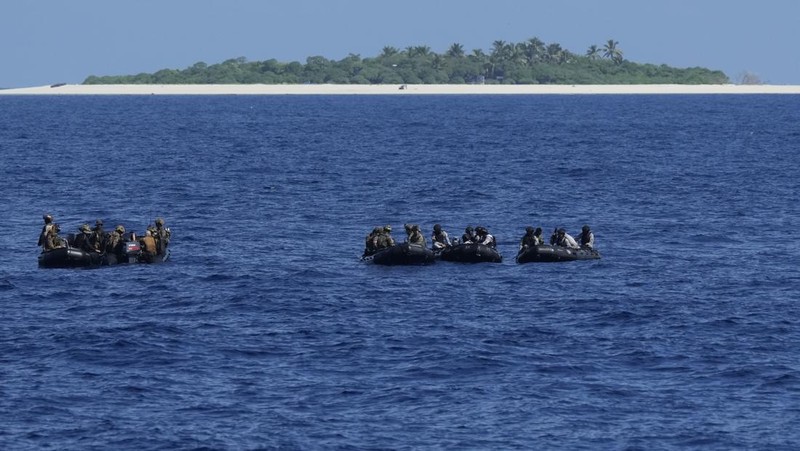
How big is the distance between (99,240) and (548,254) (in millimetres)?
15860

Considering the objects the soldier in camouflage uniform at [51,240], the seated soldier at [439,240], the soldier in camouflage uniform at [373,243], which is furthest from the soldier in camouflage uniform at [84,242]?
the seated soldier at [439,240]

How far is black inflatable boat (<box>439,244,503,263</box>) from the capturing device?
50875 mm

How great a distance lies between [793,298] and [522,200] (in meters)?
32.8

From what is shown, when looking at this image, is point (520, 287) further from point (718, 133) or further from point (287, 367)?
point (718, 133)

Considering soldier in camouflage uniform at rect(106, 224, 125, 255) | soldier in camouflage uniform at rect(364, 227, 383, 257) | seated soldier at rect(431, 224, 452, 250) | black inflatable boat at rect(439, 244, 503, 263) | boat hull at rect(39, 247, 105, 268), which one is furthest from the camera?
seated soldier at rect(431, 224, 452, 250)

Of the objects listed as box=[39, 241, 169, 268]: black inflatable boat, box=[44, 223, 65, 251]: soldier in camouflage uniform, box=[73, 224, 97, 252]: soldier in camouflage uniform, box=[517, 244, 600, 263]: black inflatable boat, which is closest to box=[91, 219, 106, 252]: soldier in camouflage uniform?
box=[73, 224, 97, 252]: soldier in camouflage uniform

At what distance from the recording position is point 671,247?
56.5 m

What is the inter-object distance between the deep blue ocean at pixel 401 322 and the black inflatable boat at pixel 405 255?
1.97 ft

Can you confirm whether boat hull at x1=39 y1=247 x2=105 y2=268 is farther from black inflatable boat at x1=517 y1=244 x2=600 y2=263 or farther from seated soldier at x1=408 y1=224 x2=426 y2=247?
black inflatable boat at x1=517 y1=244 x2=600 y2=263

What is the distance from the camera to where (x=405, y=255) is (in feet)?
165

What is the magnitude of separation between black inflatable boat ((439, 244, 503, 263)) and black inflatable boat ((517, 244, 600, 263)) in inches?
39.7

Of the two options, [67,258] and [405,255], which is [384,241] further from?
[67,258]

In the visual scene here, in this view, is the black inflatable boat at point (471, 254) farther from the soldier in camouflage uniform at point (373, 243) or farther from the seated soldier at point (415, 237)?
the soldier in camouflage uniform at point (373, 243)

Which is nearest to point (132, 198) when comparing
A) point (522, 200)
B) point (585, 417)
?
point (522, 200)
